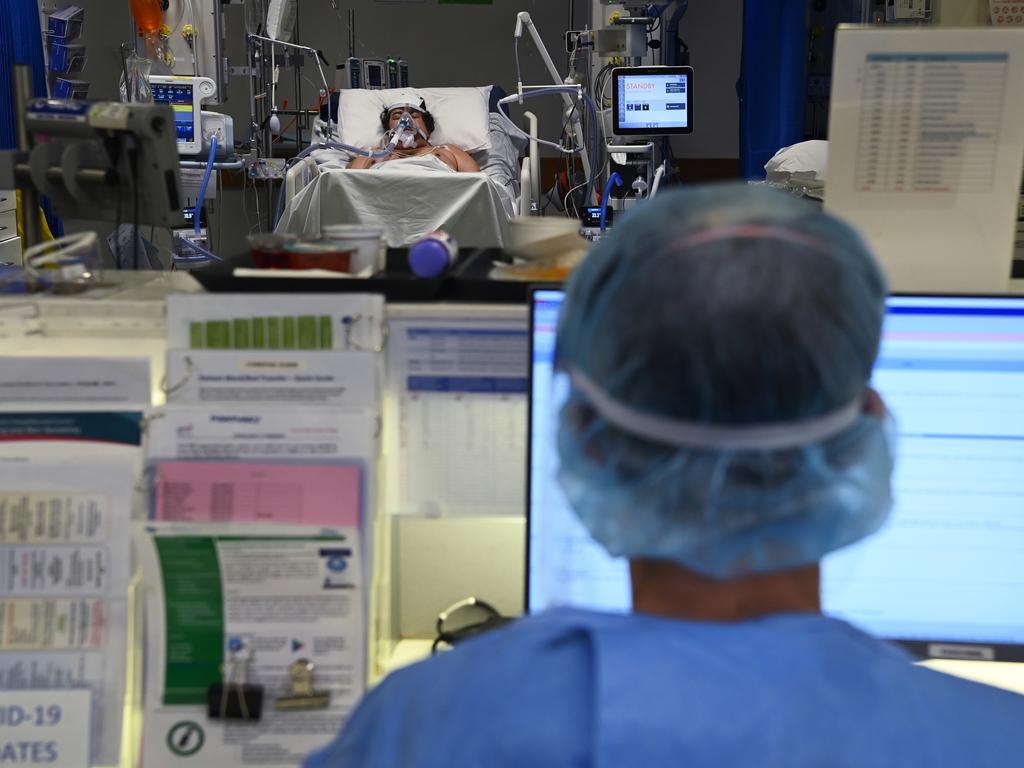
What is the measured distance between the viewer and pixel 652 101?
14.9ft

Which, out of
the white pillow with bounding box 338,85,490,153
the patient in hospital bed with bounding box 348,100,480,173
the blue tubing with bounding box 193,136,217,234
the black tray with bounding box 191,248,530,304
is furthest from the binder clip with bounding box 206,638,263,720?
the white pillow with bounding box 338,85,490,153

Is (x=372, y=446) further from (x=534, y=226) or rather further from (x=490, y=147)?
(x=490, y=147)

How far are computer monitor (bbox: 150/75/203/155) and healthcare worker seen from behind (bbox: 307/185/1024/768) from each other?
448 cm

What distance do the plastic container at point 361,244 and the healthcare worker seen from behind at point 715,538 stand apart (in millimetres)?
586

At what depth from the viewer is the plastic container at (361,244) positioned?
4.22ft

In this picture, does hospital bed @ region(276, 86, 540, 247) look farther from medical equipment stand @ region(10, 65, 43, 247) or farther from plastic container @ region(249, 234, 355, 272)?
plastic container @ region(249, 234, 355, 272)

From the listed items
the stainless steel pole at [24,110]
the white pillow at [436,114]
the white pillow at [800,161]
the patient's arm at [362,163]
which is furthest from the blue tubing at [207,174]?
the stainless steel pole at [24,110]

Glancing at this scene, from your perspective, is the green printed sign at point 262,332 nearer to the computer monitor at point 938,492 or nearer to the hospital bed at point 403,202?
the computer monitor at point 938,492

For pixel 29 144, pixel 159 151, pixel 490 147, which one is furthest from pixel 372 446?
pixel 490 147

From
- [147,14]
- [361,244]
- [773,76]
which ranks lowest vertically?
[361,244]

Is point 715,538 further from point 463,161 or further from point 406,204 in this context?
point 463,161

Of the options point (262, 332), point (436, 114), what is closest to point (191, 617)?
point (262, 332)

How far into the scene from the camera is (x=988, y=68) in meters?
1.23

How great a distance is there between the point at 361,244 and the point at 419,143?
5145mm
